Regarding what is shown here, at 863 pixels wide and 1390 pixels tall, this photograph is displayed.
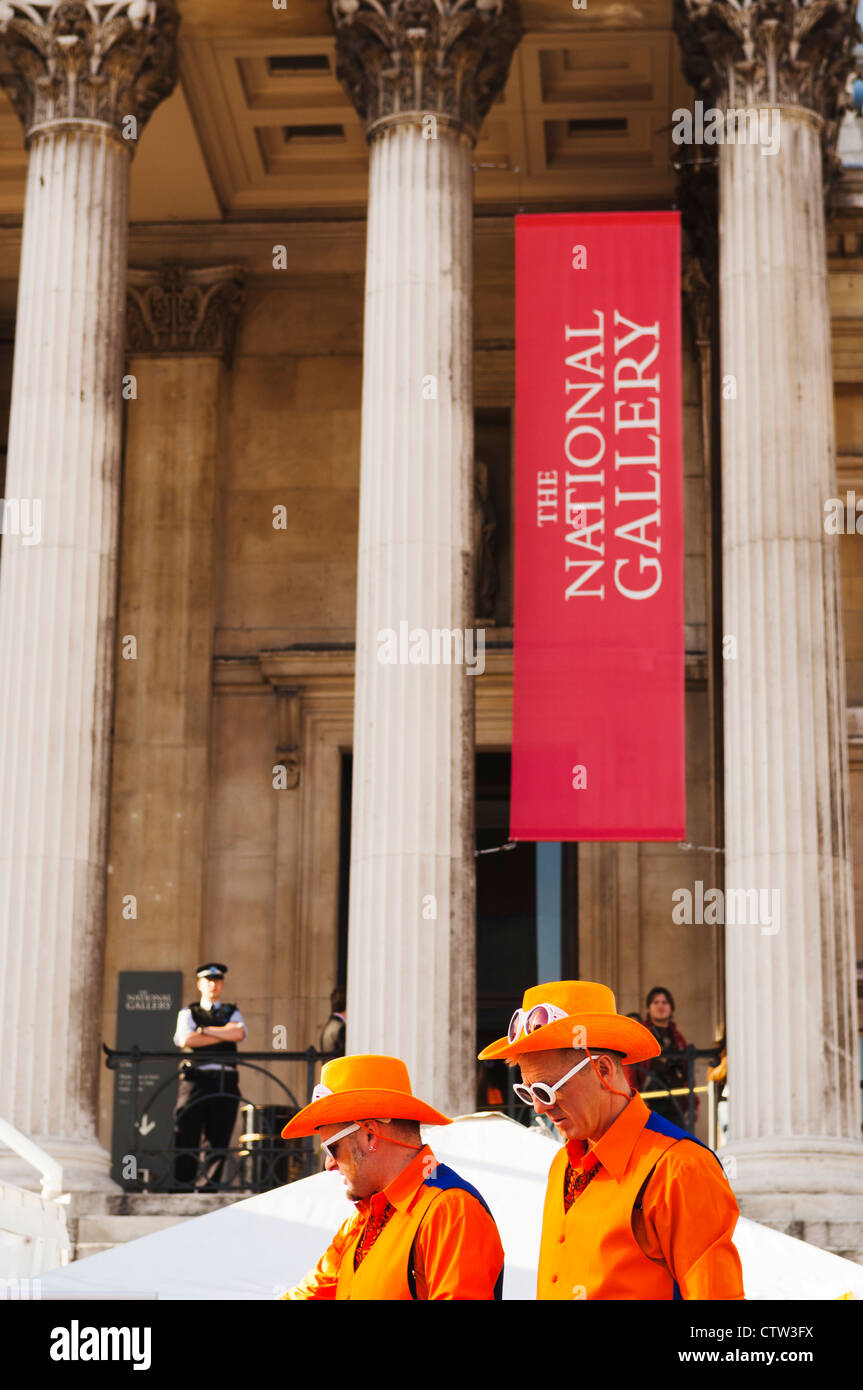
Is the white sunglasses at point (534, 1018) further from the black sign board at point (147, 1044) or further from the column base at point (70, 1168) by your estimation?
the black sign board at point (147, 1044)

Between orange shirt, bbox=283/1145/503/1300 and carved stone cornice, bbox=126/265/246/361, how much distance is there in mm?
19686

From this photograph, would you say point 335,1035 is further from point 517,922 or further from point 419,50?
point 419,50

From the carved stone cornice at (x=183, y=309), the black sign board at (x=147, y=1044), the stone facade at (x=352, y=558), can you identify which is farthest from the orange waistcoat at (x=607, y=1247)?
the carved stone cornice at (x=183, y=309)

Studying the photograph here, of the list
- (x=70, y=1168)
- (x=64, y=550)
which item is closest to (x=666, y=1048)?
(x=70, y=1168)

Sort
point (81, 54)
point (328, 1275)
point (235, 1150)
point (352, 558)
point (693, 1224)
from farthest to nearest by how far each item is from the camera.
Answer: point (352, 558)
point (81, 54)
point (235, 1150)
point (328, 1275)
point (693, 1224)

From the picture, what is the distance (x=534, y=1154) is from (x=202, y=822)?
13.3 m

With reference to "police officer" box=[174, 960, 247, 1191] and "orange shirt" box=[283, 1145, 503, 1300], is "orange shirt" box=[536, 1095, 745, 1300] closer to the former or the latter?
"orange shirt" box=[283, 1145, 503, 1300]

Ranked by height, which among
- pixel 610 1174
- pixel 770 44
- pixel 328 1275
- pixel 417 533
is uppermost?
pixel 770 44

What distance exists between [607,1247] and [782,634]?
40.4 ft

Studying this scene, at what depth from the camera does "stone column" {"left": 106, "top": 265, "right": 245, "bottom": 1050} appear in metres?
23.5

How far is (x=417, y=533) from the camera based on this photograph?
1830 centimetres

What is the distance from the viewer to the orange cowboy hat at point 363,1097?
20.6 ft

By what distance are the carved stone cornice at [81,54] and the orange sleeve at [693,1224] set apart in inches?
625
